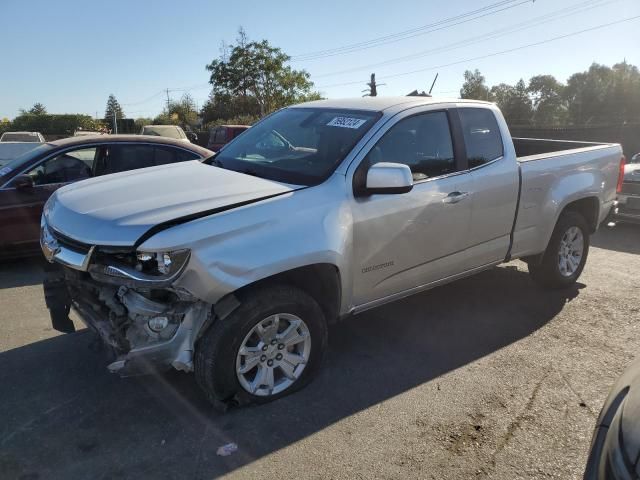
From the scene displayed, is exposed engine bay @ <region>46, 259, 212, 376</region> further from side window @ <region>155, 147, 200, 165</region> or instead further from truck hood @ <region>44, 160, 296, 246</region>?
side window @ <region>155, 147, 200, 165</region>

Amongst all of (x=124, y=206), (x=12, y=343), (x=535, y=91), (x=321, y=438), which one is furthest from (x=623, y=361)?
(x=535, y=91)

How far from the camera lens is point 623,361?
402 cm

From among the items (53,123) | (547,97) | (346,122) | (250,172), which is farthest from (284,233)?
(547,97)

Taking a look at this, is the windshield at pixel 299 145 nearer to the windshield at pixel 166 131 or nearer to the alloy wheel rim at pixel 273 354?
the alloy wheel rim at pixel 273 354

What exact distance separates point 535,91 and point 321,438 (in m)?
79.6

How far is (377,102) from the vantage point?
4.16m

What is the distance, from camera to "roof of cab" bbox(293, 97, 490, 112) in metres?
4.00

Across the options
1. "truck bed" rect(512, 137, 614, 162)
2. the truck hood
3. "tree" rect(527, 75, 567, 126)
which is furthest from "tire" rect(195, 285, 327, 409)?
"tree" rect(527, 75, 567, 126)

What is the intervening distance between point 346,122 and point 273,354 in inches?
69.8

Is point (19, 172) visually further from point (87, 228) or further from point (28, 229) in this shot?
point (87, 228)

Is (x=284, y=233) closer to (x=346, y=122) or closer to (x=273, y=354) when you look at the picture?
(x=273, y=354)

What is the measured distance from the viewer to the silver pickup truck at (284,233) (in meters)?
2.90

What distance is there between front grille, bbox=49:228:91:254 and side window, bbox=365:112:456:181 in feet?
6.11

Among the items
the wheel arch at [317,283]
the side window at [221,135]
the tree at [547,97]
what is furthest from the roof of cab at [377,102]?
the tree at [547,97]
